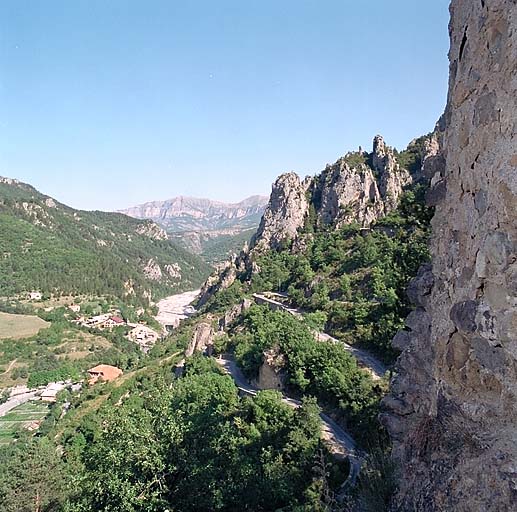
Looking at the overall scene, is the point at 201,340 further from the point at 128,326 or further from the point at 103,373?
the point at 128,326

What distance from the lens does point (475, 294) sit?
4.73 m

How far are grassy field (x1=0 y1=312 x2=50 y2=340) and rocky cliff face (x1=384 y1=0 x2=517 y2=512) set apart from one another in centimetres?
10819

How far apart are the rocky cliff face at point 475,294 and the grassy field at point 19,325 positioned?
10819 centimetres

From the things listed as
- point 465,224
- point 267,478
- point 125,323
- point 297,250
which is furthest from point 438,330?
point 125,323

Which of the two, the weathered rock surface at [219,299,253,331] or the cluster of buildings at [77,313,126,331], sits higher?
the weathered rock surface at [219,299,253,331]

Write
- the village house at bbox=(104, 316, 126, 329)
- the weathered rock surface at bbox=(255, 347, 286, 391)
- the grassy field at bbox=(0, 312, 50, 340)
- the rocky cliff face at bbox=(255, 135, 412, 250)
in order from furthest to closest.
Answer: the village house at bbox=(104, 316, 126, 329)
the grassy field at bbox=(0, 312, 50, 340)
the rocky cliff face at bbox=(255, 135, 412, 250)
the weathered rock surface at bbox=(255, 347, 286, 391)

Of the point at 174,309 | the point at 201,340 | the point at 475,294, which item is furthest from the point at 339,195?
the point at 174,309

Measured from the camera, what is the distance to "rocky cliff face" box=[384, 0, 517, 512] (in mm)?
4184

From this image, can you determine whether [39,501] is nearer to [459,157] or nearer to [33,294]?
[459,157]

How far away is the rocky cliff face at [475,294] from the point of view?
4.18 m

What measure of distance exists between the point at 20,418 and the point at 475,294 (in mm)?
71563

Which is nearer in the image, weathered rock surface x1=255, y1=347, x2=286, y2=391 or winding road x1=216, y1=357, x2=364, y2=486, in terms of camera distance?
winding road x1=216, y1=357, x2=364, y2=486

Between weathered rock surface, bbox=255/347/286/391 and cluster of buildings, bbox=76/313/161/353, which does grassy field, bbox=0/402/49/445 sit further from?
weathered rock surface, bbox=255/347/286/391

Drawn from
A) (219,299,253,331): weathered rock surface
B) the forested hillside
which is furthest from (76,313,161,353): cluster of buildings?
(219,299,253,331): weathered rock surface
